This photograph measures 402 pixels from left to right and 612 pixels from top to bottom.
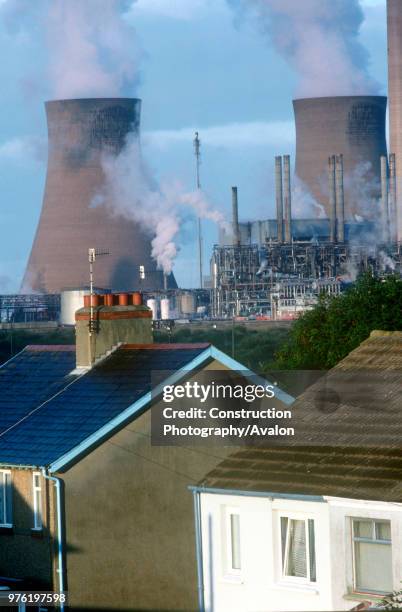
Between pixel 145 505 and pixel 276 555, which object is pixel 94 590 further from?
pixel 276 555

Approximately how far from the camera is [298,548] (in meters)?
7.61

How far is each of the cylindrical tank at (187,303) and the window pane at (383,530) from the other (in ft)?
190

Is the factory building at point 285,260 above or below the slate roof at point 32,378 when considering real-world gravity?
above

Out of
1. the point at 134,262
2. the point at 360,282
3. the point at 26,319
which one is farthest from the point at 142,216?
the point at 360,282

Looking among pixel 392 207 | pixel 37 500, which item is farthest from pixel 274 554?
pixel 392 207

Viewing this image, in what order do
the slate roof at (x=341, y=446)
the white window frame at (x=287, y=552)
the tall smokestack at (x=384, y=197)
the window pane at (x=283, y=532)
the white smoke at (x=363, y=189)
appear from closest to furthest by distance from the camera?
the slate roof at (x=341, y=446), the white window frame at (x=287, y=552), the window pane at (x=283, y=532), the tall smokestack at (x=384, y=197), the white smoke at (x=363, y=189)

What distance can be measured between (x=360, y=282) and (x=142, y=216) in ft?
163

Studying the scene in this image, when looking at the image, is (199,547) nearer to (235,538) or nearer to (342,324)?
(235,538)

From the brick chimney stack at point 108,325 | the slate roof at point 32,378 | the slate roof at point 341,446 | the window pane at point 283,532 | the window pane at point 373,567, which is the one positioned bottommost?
the window pane at point 373,567

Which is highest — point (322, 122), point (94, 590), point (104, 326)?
point (322, 122)

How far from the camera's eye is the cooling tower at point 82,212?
67.2m

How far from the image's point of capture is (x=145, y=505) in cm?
933

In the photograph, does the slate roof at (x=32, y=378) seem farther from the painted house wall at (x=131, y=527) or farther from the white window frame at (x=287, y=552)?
the white window frame at (x=287, y=552)

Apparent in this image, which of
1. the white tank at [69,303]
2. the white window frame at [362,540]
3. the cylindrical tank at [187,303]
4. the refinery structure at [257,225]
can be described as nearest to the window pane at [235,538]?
the white window frame at [362,540]
